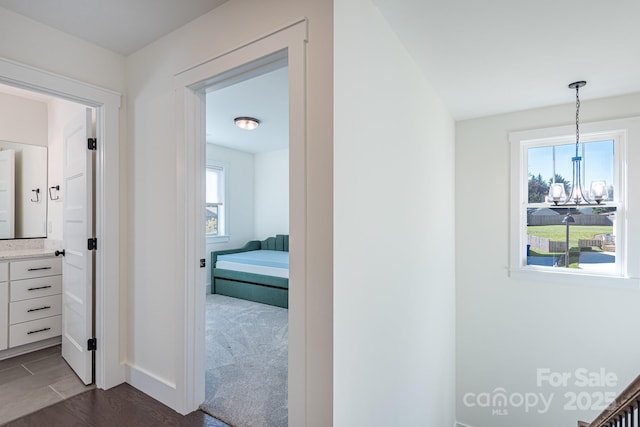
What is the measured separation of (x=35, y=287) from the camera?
301cm

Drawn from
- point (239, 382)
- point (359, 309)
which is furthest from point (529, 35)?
point (239, 382)

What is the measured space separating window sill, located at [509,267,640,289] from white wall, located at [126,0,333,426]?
2.75m

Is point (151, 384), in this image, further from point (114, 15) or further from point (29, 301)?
point (114, 15)

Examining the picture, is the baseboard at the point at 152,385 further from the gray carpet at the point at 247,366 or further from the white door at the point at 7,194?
the white door at the point at 7,194

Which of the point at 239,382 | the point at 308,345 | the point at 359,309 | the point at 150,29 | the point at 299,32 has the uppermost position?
the point at 150,29

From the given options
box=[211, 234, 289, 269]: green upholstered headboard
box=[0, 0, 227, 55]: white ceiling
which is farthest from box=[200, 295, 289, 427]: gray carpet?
box=[0, 0, 227, 55]: white ceiling

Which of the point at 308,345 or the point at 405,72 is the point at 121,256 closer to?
the point at 308,345

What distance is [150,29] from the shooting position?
2.04 meters

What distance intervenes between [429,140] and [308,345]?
1950 mm

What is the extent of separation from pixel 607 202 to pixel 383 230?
257 cm

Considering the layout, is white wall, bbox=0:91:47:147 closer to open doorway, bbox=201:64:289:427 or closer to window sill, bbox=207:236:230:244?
open doorway, bbox=201:64:289:427

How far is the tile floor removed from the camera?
81.4 inches

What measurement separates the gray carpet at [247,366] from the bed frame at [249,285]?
204mm

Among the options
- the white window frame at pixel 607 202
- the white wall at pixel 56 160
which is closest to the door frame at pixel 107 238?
the white wall at pixel 56 160
